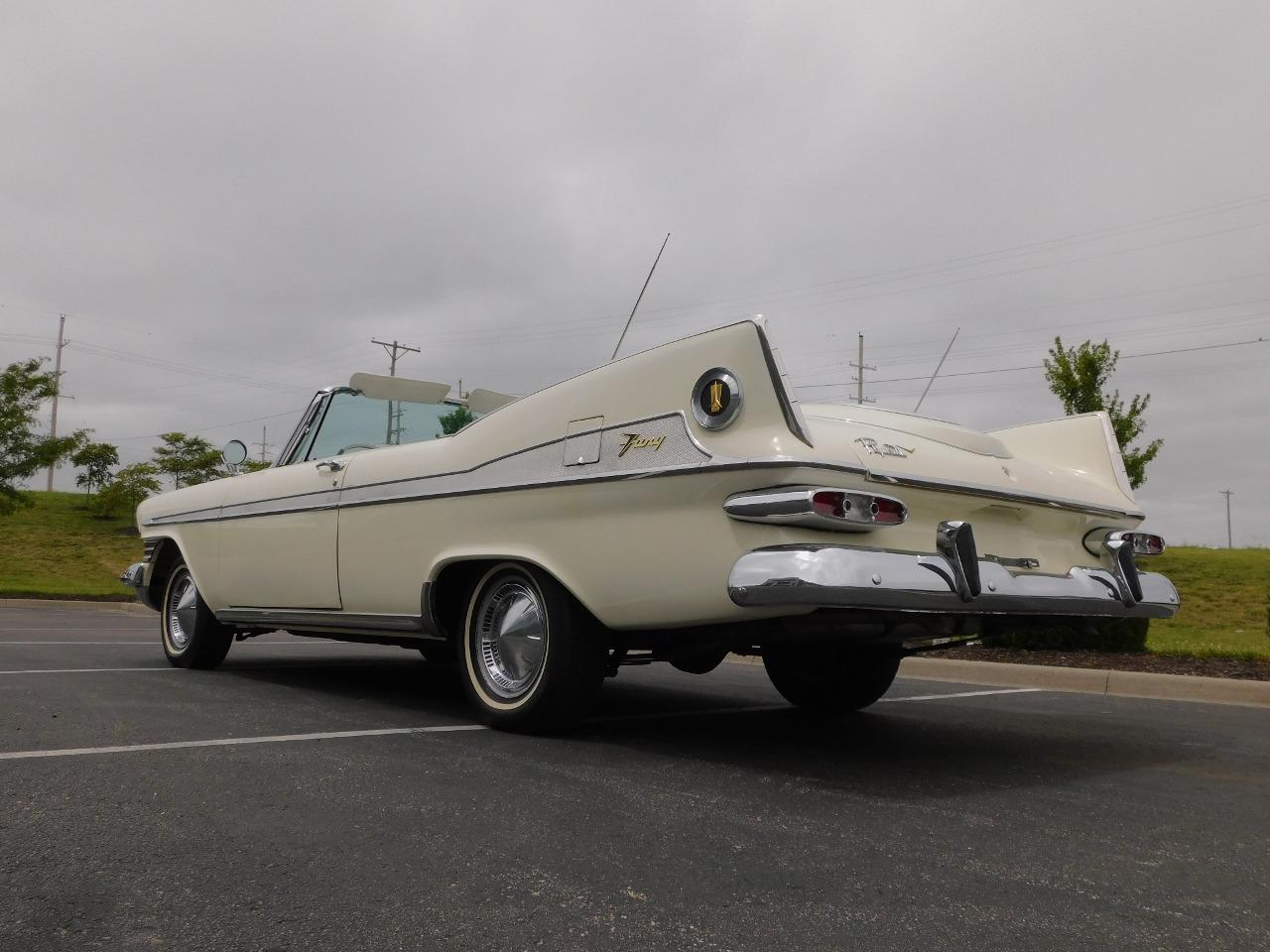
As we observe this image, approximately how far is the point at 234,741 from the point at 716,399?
7.71ft

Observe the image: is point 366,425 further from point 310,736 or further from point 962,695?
point 962,695

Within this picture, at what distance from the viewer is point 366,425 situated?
19.5ft

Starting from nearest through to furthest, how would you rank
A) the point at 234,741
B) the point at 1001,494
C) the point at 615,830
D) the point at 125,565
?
1. the point at 615,830
2. the point at 1001,494
3. the point at 234,741
4. the point at 125,565

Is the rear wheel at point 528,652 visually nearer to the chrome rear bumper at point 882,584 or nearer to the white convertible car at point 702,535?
the white convertible car at point 702,535

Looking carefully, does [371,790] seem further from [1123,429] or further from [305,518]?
[1123,429]

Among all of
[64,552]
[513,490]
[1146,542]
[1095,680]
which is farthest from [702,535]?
[64,552]

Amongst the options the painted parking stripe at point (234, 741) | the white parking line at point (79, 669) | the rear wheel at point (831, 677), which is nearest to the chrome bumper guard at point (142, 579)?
the white parking line at point (79, 669)

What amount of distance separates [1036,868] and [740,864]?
2.51ft

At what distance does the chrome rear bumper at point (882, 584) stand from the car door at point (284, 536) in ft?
9.11

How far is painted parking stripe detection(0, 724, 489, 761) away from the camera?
365 centimetres

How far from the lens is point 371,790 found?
10.6 feet

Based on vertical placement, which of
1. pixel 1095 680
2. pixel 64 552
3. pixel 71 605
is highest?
pixel 64 552

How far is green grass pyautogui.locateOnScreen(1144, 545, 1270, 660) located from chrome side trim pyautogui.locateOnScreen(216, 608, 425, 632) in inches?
260

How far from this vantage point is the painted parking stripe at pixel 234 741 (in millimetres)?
3652
